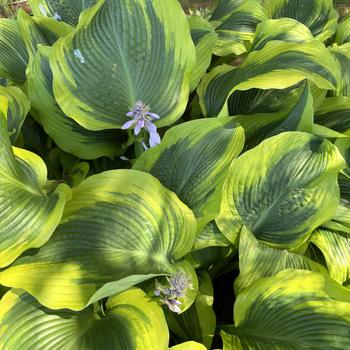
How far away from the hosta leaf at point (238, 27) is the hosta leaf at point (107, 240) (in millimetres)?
915

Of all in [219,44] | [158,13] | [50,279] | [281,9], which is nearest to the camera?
[50,279]

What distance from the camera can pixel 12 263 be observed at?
3.50 ft

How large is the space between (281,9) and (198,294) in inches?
53.7

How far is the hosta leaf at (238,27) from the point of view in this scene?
185 centimetres

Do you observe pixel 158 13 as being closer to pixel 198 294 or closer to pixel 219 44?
pixel 219 44

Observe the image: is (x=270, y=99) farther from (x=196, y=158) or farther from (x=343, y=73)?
(x=196, y=158)

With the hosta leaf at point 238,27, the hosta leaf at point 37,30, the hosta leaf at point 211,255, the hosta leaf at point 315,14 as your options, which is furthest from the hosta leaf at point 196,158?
the hosta leaf at point 315,14

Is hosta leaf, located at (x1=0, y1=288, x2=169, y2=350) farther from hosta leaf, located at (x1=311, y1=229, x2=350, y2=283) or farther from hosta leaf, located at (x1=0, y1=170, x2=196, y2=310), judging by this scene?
hosta leaf, located at (x1=311, y1=229, x2=350, y2=283)

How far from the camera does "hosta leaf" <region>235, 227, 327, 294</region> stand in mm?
1232

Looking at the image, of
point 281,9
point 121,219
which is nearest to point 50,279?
point 121,219

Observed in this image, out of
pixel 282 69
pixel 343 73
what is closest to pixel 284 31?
pixel 343 73

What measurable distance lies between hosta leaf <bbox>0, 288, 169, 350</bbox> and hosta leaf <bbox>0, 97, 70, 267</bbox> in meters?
0.16

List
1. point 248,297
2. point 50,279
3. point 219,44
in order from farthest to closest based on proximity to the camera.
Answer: point 219,44 → point 248,297 → point 50,279

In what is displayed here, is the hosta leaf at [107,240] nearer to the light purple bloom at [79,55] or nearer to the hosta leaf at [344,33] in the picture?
the light purple bloom at [79,55]
